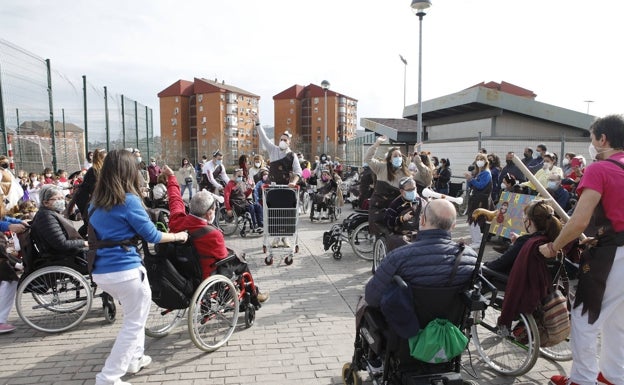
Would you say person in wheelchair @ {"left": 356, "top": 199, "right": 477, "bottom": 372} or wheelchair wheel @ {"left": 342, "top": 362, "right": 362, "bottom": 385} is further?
wheelchair wheel @ {"left": 342, "top": 362, "right": 362, "bottom": 385}

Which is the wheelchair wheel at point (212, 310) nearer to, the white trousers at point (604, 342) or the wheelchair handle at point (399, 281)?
the wheelchair handle at point (399, 281)

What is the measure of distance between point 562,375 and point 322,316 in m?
2.46

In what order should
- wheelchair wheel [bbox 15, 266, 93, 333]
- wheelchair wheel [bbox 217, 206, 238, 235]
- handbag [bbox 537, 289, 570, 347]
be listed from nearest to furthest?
handbag [bbox 537, 289, 570, 347]
wheelchair wheel [bbox 15, 266, 93, 333]
wheelchair wheel [bbox 217, 206, 238, 235]

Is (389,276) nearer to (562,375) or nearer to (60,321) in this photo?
(562,375)

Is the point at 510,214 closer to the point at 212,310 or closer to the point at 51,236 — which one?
the point at 212,310

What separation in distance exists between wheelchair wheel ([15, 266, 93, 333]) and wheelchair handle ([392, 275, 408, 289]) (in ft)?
12.0

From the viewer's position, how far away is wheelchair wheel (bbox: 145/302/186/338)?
424cm

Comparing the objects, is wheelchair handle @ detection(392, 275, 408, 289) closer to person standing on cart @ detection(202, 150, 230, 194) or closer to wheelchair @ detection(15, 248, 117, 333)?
wheelchair @ detection(15, 248, 117, 333)

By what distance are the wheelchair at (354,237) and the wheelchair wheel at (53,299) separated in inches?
163

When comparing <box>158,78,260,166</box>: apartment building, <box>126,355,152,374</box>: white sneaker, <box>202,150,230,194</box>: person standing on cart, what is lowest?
<box>126,355,152,374</box>: white sneaker

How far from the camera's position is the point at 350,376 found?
10.2 feet

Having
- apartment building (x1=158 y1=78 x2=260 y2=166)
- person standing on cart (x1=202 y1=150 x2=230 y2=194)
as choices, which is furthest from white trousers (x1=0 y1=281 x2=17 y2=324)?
apartment building (x1=158 y1=78 x2=260 y2=166)

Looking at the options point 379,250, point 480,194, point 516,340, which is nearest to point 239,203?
point 379,250

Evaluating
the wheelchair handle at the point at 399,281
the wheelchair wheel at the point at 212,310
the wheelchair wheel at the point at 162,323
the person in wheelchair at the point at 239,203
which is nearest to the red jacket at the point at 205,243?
the wheelchair wheel at the point at 212,310
